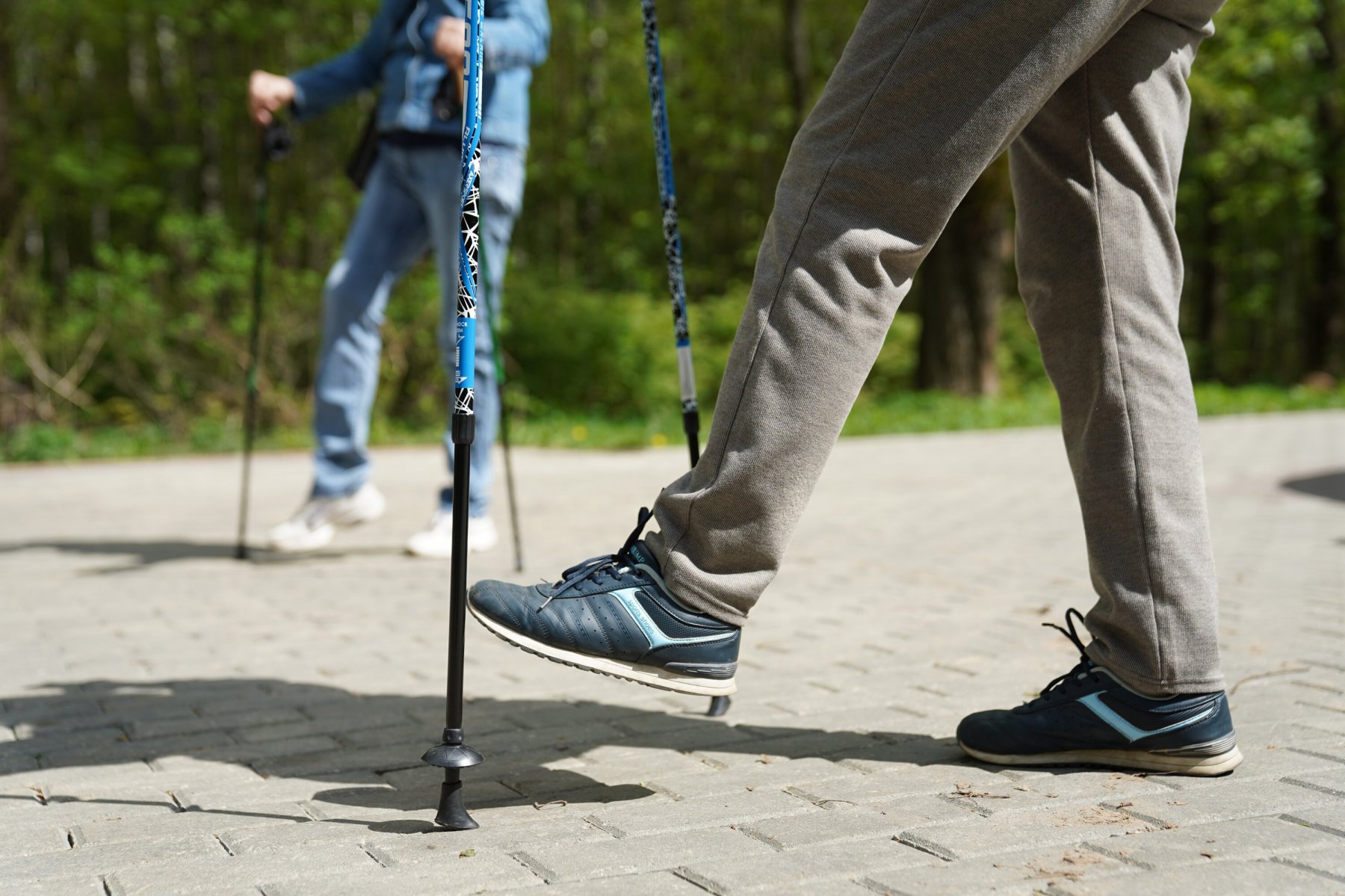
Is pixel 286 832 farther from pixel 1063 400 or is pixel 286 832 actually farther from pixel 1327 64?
pixel 1327 64

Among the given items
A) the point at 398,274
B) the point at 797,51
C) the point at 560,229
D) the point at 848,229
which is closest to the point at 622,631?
the point at 848,229

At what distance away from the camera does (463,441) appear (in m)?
2.00

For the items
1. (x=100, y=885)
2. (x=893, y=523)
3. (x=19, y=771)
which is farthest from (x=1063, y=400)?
(x=893, y=523)

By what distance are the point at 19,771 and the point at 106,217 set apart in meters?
30.9

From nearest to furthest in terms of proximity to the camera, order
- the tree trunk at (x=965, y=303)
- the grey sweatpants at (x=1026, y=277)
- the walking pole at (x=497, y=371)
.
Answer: the grey sweatpants at (x=1026, y=277), the walking pole at (x=497, y=371), the tree trunk at (x=965, y=303)

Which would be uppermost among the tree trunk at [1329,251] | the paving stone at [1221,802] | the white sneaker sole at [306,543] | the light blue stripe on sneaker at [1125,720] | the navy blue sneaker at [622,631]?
the tree trunk at [1329,251]

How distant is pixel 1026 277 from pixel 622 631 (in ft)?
3.12

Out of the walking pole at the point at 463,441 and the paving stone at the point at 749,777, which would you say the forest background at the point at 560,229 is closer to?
the paving stone at the point at 749,777

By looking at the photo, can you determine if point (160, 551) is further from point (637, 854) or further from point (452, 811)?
point (637, 854)

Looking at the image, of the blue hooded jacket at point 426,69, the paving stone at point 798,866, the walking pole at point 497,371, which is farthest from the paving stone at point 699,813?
the blue hooded jacket at point 426,69

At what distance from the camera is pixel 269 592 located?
4.55m

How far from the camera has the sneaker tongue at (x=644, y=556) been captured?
2.12 m

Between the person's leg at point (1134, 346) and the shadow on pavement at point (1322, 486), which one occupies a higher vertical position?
the person's leg at point (1134, 346)

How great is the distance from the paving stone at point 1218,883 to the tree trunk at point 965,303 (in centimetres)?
1503
